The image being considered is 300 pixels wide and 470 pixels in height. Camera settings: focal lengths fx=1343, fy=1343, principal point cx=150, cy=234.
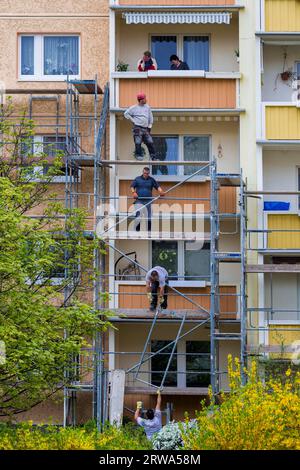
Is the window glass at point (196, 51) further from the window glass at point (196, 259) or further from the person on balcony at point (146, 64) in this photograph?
the window glass at point (196, 259)

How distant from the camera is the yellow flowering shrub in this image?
18125mm

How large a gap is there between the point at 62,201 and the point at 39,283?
467 cm

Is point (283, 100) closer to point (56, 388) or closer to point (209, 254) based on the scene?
point (209, 254)

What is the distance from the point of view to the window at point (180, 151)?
108ft

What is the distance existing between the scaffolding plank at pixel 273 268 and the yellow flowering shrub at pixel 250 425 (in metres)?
11.0

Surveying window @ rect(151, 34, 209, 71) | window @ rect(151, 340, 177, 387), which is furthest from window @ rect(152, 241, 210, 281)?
window @ rect(151, 34, 209, 71)

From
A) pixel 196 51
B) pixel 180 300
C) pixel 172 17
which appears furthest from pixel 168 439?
pixel 196 51

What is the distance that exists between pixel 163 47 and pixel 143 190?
175 inches

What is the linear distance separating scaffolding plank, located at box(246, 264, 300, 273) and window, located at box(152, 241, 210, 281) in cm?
214

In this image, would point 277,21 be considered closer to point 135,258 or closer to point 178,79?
point 178,79

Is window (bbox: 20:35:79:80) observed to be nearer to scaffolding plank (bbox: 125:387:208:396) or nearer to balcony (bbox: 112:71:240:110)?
balcony (bbox: 112:71:240:110)

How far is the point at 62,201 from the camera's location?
106 ft

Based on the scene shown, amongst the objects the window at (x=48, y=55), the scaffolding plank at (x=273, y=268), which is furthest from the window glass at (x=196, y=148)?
the scaffolding plank at (x=273, y=268)
